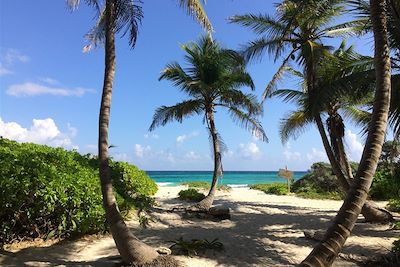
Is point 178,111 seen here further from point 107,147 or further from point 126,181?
point 107,147

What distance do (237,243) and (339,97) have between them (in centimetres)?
498

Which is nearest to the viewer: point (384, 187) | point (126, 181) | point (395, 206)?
point (395, 206)

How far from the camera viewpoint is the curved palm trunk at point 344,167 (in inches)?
446

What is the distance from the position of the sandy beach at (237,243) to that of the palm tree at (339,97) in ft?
4.57

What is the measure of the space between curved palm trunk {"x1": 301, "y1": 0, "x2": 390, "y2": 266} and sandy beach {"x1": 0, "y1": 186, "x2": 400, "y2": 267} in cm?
254

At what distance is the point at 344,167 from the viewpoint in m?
12.4

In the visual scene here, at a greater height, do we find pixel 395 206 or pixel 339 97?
pixel 339 97

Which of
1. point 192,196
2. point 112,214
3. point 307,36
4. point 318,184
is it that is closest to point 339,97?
point 307,36

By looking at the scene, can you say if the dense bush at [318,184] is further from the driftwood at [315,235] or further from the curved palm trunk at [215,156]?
the driftwood at [315,235]

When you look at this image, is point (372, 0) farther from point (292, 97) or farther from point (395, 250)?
point (292, 97)

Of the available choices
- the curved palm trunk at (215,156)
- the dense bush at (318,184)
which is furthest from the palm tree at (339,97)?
the dense bush at (318,184)

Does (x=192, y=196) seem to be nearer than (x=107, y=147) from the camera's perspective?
No

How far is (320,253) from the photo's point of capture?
4977mm

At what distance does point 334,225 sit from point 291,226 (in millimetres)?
6728
